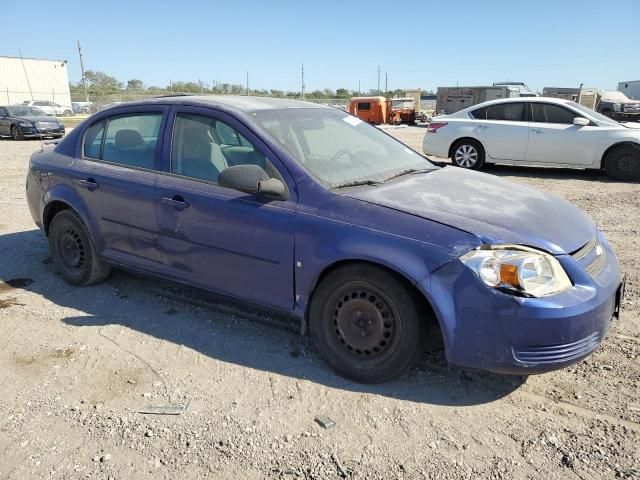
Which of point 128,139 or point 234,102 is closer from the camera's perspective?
point 234,102

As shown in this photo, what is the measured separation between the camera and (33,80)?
50438 mm

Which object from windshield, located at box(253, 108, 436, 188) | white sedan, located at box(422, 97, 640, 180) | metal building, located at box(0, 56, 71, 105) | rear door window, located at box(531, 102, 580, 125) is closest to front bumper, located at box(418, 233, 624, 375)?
windshield, located at box(253, 108, 436, 188)

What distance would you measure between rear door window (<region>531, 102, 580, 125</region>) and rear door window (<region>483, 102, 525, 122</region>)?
0.24 m

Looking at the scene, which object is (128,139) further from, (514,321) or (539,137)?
(539,137)

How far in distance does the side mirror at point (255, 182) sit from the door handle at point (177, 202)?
0.53m

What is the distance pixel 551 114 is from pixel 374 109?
86.1 ft

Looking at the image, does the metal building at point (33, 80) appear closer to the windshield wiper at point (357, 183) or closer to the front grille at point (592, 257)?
the windshield wiper at point (357, 183)

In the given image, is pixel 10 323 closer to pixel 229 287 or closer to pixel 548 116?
pixel 229 287

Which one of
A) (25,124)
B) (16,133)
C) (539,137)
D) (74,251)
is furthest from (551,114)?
(16,133)

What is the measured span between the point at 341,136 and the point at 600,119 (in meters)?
8.15

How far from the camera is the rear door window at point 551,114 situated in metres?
10.1

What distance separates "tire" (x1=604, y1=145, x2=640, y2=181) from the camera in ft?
31.7

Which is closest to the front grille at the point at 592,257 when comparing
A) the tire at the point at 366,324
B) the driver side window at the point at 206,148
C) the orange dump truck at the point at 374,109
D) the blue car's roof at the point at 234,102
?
the tire at the point at 366,324

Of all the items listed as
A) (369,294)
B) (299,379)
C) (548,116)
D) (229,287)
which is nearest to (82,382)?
(229,287)
